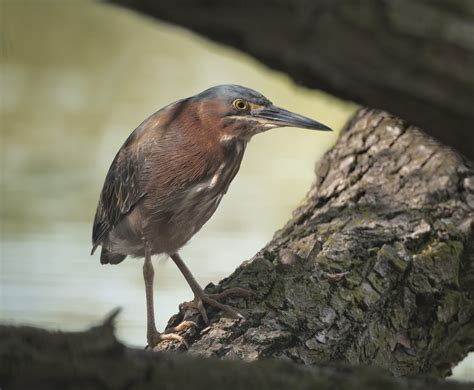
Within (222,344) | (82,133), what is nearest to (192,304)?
(222,344)

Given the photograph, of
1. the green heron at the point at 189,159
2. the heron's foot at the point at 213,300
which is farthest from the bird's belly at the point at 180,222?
the heron's foot at the point at 213,300

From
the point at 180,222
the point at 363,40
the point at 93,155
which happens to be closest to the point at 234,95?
the point at 180,222

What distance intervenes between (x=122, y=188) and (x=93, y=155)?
4868mm

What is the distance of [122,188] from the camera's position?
3.73 metres

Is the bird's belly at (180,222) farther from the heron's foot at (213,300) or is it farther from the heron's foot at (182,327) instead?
the heron's foot at (182,327)

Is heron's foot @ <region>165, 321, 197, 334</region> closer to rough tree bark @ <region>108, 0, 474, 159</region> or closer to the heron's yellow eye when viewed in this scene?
the heron's yellow eye

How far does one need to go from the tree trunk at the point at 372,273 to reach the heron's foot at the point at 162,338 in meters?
0.04

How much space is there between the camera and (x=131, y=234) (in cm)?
373

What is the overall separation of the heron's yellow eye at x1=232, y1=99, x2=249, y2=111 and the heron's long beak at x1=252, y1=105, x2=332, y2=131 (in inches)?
1.6

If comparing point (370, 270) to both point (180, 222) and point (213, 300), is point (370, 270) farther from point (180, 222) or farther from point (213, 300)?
point (180, 222)

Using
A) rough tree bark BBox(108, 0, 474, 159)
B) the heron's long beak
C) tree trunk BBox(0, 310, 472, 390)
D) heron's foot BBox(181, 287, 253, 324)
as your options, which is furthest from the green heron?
rough tree bark BBox(108, 0, 474, 159)

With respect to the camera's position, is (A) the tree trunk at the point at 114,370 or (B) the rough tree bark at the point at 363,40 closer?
(B) the rough tree bark at the point at 363,40

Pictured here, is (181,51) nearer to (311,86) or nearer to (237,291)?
(237,291)

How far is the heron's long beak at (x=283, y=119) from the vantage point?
11.3 feet
